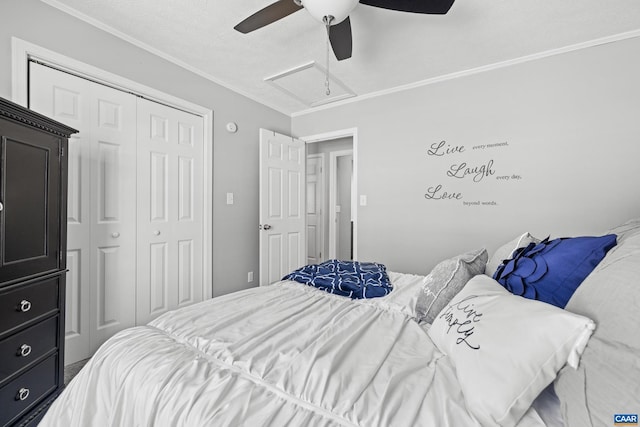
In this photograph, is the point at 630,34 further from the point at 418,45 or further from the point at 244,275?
the point at 244,275

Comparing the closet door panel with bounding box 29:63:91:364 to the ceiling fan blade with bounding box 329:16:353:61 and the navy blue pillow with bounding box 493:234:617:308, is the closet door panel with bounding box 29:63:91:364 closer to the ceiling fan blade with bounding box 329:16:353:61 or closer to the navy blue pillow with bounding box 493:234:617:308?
the ceiling fan blade with bounding box 329:16:353:61

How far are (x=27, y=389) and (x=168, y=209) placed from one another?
1518 millimetres

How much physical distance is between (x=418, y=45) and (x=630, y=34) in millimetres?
1564

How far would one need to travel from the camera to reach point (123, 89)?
2.23 metres

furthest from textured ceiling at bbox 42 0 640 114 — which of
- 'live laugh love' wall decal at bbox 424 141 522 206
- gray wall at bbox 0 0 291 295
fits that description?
'live laugh love' wall decal at bbox 424 141 522 206

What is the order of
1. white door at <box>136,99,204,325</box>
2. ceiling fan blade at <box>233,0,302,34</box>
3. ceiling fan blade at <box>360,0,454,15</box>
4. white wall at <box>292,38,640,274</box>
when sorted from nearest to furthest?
1. ceiling fan blade at <box>360,0,454,15</box>
2. ceiling fan blade at <box>233,0,302,34</box>
3. white wall at <box>292,38,640,274</box>
4. white door at <box>136,99,204,325</box>

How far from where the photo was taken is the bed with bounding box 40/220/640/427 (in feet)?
2.03

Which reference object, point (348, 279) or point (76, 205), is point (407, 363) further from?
point (76, 205)

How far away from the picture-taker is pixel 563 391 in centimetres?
61

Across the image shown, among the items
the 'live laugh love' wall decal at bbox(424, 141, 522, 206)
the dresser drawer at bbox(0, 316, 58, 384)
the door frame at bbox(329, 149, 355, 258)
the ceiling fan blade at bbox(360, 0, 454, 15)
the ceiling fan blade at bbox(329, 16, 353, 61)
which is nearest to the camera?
the dresser drawer at bbox(0, 316, 58, 384)

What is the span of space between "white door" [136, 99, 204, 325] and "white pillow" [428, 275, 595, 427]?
2470 millimetres

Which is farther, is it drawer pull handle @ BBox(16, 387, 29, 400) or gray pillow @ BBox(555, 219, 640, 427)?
drawer pull handle @ BBox(16, 387, 29, 400)

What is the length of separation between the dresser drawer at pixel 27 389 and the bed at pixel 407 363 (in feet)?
1.42

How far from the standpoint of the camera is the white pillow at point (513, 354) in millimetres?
624
